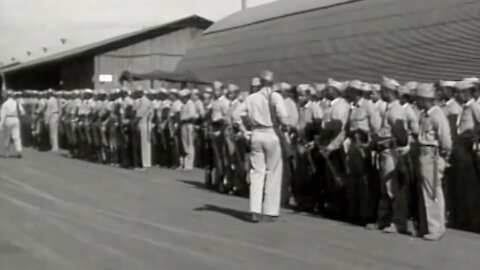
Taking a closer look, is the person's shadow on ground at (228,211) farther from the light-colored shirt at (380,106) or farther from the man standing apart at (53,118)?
the man standing apart at (53,118)

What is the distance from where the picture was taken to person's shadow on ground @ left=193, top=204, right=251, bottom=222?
13758 millimetres

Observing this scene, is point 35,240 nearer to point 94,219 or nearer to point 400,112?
point 94,219

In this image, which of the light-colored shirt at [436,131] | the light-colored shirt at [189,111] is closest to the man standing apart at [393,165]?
the light-colored shirt at [436,131]

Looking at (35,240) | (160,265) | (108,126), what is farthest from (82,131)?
(160,265)

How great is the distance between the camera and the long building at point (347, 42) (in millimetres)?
20766

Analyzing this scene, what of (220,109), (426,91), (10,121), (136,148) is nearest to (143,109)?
(136,148)

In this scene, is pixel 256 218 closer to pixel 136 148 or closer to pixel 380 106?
pixel 380 106

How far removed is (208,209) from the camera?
14750mm

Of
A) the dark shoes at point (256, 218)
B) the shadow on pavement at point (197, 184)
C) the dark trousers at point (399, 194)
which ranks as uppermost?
the dark trousers at point (399, 194)

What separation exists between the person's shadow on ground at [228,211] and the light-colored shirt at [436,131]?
3023mm

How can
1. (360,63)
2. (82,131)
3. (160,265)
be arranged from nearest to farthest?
1. (160,265)
2. (360,63)
3. (82,131)

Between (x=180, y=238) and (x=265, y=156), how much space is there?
7.14 ft

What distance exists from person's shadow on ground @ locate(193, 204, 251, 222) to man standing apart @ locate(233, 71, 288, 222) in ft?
1.49

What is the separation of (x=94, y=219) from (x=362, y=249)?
430 cm
